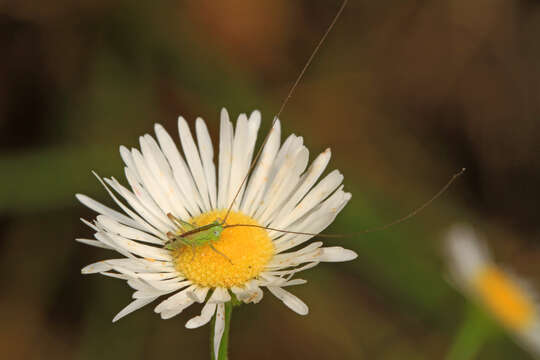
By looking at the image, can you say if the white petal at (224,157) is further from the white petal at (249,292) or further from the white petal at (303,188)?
the white petal at (249,292)

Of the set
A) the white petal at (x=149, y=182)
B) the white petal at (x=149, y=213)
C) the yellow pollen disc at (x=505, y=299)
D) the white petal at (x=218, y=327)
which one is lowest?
the white petal at (x=218, y=327)

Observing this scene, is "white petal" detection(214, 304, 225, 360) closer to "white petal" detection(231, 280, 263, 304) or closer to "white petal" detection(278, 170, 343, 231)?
"white petal" detection(231, 280, 263, 304)

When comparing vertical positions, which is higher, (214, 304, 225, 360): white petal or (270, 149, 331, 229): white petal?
(270, 149, 331, 229): white petal

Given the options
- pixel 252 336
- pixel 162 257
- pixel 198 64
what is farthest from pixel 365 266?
pixel 162 257

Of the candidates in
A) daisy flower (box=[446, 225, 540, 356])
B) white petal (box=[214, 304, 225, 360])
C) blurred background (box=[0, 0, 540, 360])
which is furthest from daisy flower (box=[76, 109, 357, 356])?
blurred background (box=[0, 0, 540, 360])

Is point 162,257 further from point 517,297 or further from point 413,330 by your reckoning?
point 413,330

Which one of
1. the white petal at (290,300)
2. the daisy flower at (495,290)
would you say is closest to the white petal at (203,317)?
the white petal at (290,300)
